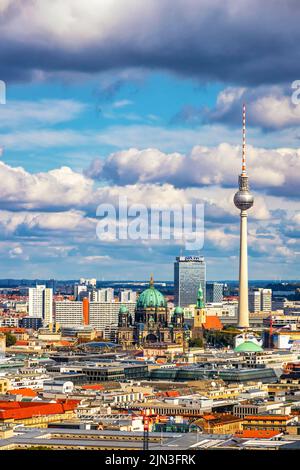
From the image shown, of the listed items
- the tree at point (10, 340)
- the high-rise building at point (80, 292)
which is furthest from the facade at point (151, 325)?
the high-rise building at point (80, 292)

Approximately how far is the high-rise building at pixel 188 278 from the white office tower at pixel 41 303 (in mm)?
15037

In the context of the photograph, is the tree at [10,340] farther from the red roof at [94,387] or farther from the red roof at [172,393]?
the red roof at [172,393]

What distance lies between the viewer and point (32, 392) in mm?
68500

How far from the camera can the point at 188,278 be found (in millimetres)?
163125

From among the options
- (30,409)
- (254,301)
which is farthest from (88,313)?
(30,409)

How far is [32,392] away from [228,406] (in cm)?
901

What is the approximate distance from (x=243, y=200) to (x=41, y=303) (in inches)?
1921

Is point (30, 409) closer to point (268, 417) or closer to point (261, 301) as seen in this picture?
point (268, 417)

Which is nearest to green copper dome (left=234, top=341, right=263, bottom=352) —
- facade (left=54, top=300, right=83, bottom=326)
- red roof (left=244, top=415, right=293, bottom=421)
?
red roof (left=244, top=415, right=293, bottom=421)

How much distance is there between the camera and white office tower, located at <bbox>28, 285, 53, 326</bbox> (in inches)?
5910

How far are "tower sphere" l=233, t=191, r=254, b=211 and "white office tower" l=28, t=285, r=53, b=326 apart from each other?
151 feet

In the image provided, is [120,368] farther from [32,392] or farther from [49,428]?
[49,428]


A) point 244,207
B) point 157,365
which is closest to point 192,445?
point 157,365

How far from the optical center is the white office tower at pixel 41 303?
15012 cm
